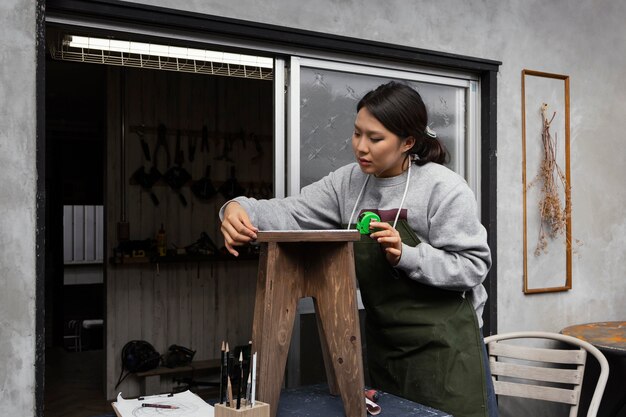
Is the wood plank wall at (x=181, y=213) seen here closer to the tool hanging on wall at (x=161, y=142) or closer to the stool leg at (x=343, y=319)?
the tool hanging on wall at (x=161, y=142)

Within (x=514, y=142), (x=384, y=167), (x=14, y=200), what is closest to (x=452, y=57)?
(x=514, y=142)

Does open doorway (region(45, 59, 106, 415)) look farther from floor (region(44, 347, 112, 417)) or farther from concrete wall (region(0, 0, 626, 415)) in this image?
concrete wall (region(0, 0, 626, 415))

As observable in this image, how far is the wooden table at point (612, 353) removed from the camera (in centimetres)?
316

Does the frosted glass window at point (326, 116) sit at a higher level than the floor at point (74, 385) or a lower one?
higher

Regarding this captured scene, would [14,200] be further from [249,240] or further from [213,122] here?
[213,122]

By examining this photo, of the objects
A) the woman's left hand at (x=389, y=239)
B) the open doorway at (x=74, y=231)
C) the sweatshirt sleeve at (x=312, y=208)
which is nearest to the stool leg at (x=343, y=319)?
the woman's left hand at (x=389, y=239)

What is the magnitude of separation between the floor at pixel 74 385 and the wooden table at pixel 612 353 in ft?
11.4

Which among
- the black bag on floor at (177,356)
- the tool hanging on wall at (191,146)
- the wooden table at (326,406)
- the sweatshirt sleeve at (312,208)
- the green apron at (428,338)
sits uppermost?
the tool hanging on wall at (191,146)

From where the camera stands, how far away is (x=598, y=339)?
3293 mm

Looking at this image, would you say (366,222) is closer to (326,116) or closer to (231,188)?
(326,116)

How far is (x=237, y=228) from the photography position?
192 cm

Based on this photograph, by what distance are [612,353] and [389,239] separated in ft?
6.09

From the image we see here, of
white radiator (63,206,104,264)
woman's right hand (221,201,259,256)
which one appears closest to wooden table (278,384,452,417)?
woman's right hand (221,201,259,256)

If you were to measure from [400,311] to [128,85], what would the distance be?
3991 millimetres
